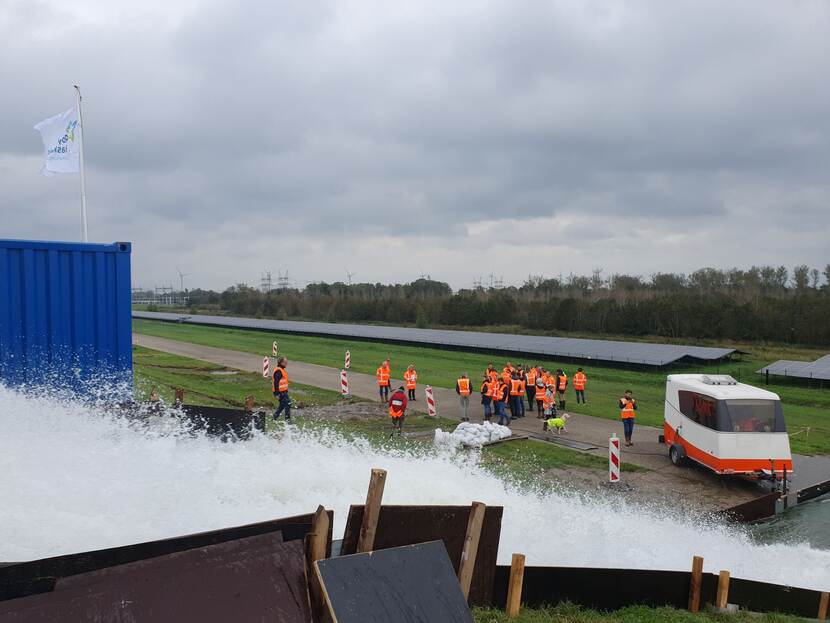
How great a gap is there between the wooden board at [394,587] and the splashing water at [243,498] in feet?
9.26

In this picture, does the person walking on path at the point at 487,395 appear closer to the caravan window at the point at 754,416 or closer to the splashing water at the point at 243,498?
the caravan window at the point at 754,416

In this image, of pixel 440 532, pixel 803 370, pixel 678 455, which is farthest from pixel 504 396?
pixel 803 370

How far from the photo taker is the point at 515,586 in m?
6.46

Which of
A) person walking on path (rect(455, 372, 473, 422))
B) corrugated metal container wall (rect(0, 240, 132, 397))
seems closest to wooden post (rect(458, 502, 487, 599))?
corrugated metal container wall (rect(0, 240, 132, 397))

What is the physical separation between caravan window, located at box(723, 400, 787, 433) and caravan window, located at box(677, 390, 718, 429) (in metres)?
0.33

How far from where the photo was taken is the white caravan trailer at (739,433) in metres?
13.5

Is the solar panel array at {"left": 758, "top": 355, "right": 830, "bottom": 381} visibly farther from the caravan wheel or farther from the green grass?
the green grass

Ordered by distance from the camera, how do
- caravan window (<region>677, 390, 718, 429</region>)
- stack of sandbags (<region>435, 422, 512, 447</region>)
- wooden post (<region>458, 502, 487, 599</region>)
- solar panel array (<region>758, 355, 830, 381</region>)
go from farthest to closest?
solar panel array (<region>758, 355, 830, 381</region>)
stack of sandbags (<region>435, 422, 512, 447</region>)
caravan window (<region>677, 390, 718, 429</region>)
wooden post (<region>458, 502, 487, 599</region>)

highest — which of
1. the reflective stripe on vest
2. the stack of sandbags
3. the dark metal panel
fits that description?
the reflective stripe on vest

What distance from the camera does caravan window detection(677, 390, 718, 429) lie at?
14188 mm

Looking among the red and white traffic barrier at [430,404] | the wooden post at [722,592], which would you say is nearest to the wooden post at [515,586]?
the wooden post at [722,592]

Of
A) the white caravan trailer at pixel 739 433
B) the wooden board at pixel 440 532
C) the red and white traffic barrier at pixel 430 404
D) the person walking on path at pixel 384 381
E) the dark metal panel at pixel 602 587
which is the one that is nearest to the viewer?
the wooden board at pixel 440 532

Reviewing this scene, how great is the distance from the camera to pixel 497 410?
19.9m

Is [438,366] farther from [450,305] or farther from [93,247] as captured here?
[450,305]
